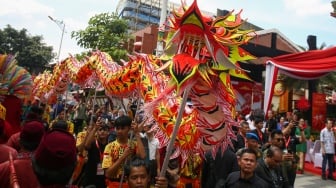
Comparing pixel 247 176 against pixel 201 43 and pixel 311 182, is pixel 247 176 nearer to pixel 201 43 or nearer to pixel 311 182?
pixel 201 43

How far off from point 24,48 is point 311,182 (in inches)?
961

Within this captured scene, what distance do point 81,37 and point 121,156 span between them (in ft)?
42.4

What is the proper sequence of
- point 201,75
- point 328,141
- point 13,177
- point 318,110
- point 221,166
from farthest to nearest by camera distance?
point 318,110
point 328,141
point 221,166
point 201,75
point 13,177

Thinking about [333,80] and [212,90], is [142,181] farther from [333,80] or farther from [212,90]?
[333,80]

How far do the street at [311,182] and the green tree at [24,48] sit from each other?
74.3 ft

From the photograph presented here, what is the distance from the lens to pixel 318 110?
1283 cm

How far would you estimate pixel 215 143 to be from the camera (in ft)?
9.26

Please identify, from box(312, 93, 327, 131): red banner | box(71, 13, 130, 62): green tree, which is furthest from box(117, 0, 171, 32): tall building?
box(312, 93, 327, 131): red banner

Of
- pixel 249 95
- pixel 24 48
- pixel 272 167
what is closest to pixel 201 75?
pixel 272 167

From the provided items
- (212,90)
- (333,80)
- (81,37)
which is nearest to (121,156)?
(212,90)

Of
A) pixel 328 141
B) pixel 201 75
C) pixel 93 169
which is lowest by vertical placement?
pixel 93 169

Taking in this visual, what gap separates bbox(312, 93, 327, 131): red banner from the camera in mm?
12789

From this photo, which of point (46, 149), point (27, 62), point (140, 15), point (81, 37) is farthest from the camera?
point (140, 15)

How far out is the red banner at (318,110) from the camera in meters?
12.8
